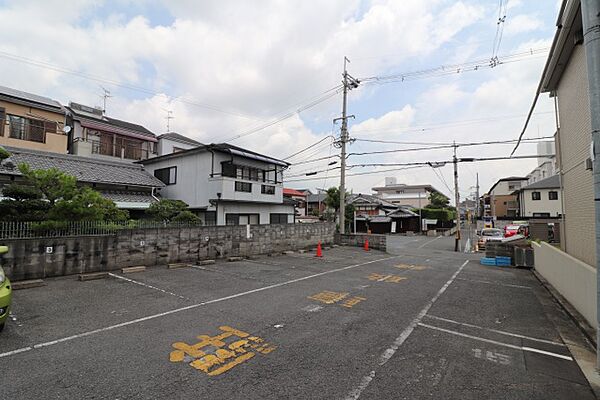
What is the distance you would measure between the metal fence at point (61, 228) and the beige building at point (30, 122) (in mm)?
13162

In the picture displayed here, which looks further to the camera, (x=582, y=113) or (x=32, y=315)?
(x=582, y=113)

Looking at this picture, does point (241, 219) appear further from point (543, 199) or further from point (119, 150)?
point (543, 199)

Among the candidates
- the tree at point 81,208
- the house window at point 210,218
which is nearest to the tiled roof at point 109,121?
the house window at point 210,218

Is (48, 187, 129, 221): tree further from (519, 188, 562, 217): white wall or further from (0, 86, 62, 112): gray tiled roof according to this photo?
(519, 188, 562, 217): white wall

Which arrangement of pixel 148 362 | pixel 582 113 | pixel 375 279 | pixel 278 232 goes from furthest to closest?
1. pixel 278 232
2. pixel 375 279
3. pixel 582 113
4. pixel 148 362

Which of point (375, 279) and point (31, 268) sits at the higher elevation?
point (31, 268)

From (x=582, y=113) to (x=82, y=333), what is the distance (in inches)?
418

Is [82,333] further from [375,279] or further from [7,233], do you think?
[375,279]

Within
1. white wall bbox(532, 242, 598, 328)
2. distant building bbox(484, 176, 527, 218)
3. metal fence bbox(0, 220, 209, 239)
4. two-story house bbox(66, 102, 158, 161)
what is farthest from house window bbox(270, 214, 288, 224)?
distant building bbox(484, 176, 527, 218)

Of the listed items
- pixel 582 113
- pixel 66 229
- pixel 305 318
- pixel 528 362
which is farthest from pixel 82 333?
pixel 582 113

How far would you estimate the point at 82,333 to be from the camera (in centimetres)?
445

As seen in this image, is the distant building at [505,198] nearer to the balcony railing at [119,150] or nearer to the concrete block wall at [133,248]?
the concrete block wall at [133,248]

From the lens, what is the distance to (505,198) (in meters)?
49.7

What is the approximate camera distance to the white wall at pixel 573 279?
202 inches
